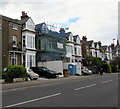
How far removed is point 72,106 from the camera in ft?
26.0

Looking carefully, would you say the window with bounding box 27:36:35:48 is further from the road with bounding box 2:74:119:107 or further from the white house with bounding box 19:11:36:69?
the road with bounding box 2:74:119:107

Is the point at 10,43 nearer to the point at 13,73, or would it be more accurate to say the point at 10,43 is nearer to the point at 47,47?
the point at 47,47

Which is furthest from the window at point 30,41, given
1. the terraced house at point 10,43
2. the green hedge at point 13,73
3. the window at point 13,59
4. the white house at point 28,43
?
the green hedge at point 13,73

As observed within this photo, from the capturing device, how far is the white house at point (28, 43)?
34.5 m

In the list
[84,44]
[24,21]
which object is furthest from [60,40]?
[84,44]

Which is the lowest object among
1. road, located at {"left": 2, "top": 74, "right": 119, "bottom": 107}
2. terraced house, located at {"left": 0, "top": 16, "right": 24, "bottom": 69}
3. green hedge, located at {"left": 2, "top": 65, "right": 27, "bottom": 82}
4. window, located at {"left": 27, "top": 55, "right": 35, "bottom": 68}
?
road, located at {"left": 2, "top": 74, "right": 119, "bottom": 107}

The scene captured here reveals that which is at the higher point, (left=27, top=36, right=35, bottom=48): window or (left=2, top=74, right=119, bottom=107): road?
(left=27, top=36, right=35, bottom=48): window

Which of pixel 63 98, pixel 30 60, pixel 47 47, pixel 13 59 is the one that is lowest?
pixel 63 98

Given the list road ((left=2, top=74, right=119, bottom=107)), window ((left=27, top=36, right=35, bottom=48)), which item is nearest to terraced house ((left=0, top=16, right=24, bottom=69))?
window ((left=27, top=36, right=35, bottom=48))

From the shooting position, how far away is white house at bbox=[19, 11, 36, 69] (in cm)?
3450

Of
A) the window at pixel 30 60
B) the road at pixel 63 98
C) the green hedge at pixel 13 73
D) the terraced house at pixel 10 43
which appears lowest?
the road at pixel 63 98

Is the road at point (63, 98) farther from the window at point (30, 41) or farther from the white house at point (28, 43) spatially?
the window at point (30, 41)

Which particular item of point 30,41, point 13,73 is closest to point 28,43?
point 30,41

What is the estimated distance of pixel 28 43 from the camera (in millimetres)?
35250
